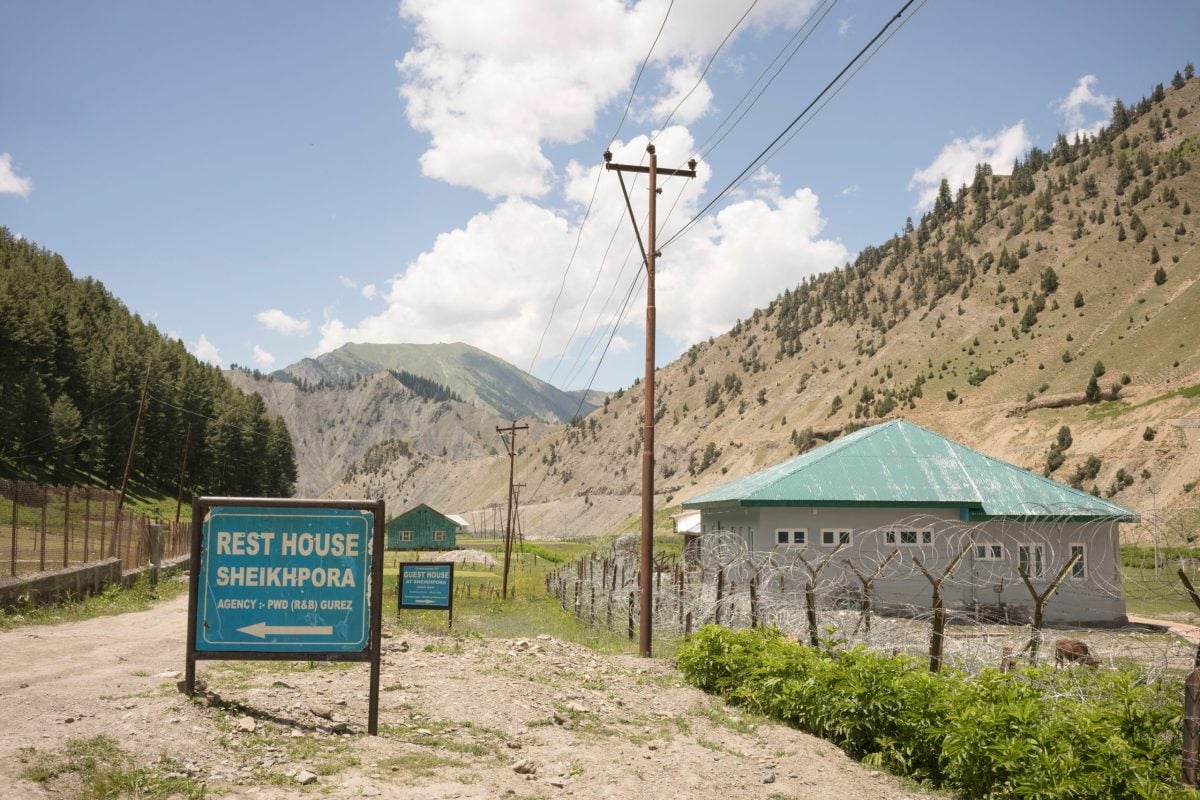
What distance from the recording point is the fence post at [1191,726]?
7.46m

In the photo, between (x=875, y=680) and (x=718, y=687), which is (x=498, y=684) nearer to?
(x=718, y=687)

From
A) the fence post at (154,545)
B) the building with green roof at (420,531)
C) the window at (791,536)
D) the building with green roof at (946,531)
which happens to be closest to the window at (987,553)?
the building with green roof at (946,531)

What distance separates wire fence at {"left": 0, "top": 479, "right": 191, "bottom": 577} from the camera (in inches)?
784

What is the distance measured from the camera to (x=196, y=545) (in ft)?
31.0

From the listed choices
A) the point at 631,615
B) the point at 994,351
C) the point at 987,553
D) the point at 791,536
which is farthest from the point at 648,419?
the point at 994,351

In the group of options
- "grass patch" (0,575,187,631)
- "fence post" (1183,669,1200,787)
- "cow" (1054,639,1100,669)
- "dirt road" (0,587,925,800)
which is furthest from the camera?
"grass patch" (0,575,187,631)

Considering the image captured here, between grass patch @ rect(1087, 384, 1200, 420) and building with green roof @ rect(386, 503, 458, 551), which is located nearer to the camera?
grass patch @ rect(1087, 384, 1200, 420)

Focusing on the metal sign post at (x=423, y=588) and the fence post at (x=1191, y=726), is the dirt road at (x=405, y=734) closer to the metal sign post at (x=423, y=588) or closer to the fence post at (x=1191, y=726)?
the fence post at (x=1191, y=726)

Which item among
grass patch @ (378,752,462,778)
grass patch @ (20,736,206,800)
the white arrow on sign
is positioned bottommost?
grass patch @ (378,752,462,778)

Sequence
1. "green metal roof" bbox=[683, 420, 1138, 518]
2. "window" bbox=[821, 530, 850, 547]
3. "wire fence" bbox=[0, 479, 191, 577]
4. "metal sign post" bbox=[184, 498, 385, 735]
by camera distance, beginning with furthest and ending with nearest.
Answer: "window" bbox=[821, 530, 850, 547], "green metal roof" bbox=[683, 420, 1138, 518], "wire fence" bbox=[0, 479, 191, 577], "metal sign post" bbox=[184, 498, 385, 735]

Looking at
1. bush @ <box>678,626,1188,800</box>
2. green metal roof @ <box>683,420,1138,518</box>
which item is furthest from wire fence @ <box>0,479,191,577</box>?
green metal roof @ <box>683,420,1138,518</box>

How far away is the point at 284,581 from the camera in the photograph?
31.5 feet

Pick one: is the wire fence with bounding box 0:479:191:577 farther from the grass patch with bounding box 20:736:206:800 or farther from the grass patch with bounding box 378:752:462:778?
the grass patch with bounding box 378:752:462:778

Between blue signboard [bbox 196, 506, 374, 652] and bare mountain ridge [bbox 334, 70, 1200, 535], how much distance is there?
61.3 metres
